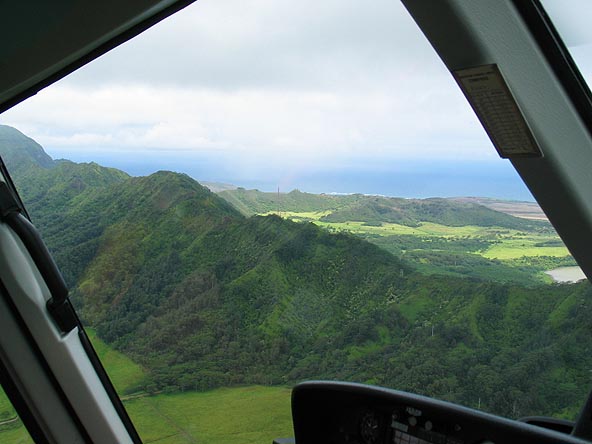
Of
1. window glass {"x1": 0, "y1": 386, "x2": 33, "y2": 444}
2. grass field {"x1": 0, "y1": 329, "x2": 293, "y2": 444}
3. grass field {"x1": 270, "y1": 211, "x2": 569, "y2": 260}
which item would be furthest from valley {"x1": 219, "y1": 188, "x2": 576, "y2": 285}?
window glass {"x1": 0, "y1": 386, "x2": 33, "y2": 444}

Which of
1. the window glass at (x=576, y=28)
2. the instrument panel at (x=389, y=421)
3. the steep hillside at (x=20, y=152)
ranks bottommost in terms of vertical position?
the instrument panel at (x=389, y=421)

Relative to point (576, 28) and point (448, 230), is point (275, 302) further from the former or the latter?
point (576, 28)

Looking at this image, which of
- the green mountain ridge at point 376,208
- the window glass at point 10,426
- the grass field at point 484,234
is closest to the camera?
the grass field at point 484,234

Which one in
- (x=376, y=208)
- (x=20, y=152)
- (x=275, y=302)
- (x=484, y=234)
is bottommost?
(x=484, y=234)

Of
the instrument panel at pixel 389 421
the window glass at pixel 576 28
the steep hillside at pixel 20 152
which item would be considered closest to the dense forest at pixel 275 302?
the steep hillside at pixel 20 152

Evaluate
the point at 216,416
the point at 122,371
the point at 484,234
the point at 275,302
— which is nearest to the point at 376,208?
the point at 484,234

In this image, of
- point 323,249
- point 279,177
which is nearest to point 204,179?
point 279,177

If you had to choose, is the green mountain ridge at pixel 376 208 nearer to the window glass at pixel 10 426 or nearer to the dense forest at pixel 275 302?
the dense forest at pixel 275 302
